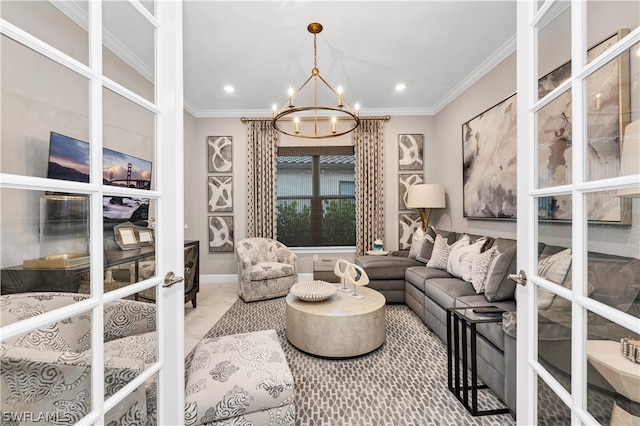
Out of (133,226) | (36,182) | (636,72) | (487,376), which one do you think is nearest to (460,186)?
(487,376)

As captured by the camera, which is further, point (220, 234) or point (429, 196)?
point (220, 234)

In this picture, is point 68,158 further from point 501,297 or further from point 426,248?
point 426,248

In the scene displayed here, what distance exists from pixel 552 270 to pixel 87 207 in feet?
5.04

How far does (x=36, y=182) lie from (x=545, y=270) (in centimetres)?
158

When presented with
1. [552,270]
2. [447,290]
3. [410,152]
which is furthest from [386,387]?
[410,152]

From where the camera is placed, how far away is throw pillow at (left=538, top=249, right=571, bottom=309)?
0.92 metres

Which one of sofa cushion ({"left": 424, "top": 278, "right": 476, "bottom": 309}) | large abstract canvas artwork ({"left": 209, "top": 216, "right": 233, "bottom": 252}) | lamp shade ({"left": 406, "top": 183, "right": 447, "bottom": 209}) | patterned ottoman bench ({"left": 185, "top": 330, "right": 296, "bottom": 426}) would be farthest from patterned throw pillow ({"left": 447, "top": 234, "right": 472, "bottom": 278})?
large abstract canvas artwork ({"left": 209, "top": 216, "right": 233, "bottom": 252})

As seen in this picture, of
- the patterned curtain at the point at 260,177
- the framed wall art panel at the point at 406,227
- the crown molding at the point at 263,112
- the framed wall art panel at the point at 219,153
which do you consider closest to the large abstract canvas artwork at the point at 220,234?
the patterned curtain at the point at 260,177

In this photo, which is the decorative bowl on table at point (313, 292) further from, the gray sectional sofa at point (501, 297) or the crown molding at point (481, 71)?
the crown molding at point (481, 71)

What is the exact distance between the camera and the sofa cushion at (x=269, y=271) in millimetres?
3729

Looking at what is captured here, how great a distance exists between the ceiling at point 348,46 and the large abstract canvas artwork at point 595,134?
187cm

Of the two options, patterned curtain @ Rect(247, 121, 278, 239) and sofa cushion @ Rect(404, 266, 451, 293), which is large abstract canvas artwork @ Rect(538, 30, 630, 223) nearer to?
sofa cushion @ Rect(404, 266, 451, 293)

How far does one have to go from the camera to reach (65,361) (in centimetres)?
75

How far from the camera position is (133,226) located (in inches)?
38.7
